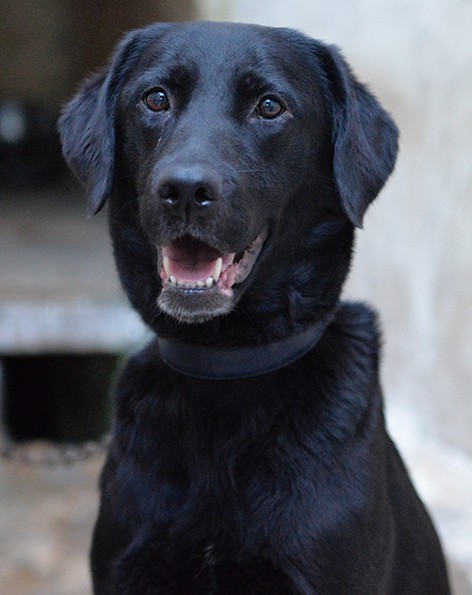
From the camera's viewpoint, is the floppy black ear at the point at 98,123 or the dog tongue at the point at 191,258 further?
the floppy black ear at the point at 98,123

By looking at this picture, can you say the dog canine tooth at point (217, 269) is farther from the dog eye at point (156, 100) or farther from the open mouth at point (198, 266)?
the dog eye at point (156, 100)

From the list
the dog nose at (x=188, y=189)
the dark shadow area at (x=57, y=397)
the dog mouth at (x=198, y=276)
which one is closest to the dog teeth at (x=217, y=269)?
the dog mouth at (x=198, y=276)

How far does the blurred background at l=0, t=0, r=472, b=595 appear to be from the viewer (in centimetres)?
326

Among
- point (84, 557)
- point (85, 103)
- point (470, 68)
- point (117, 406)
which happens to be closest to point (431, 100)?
point (470, 68)

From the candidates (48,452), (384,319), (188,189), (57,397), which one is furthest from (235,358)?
(57,397)

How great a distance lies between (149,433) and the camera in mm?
2135

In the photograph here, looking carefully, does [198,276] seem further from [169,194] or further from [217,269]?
[169,194]

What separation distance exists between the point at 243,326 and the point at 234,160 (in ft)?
1.26

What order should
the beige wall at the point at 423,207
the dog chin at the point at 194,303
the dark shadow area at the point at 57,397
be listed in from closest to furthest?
the dog chin at the point at 194,303, the beige wall at the point at 423,207, the dark shadow area at the point at 57,397

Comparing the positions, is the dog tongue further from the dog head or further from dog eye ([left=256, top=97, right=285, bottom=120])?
dog eye ([left=256, top=97, right=285, bottom=120])

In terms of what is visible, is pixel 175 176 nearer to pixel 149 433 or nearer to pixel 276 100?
pixel 276 100

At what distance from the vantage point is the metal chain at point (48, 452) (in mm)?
3832

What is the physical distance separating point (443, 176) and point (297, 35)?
1.26m

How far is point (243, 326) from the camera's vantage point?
2156 mm
